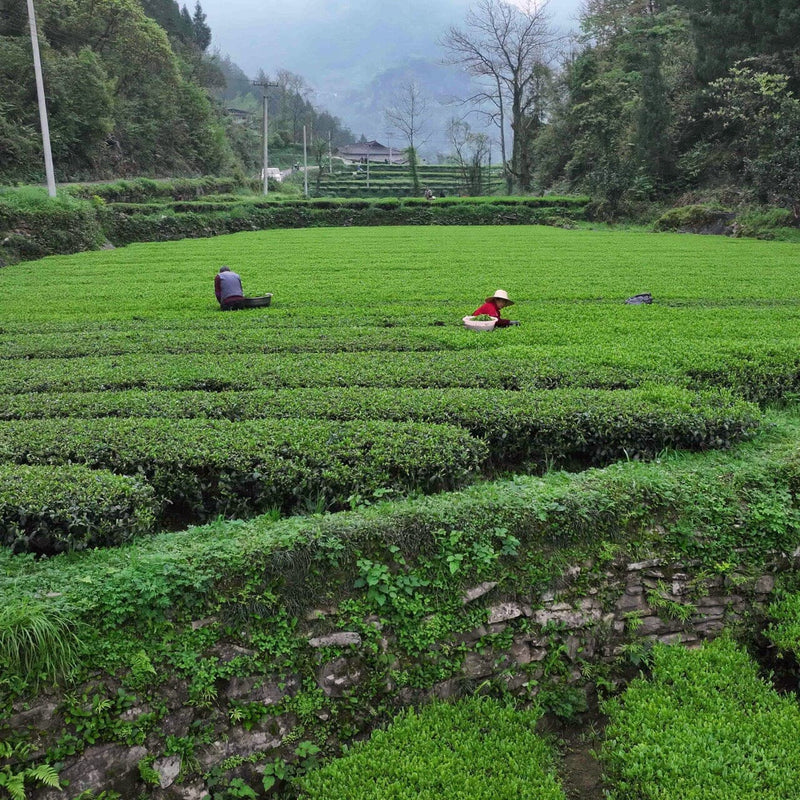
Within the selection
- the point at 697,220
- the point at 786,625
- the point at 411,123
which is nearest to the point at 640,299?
the point at 786,625

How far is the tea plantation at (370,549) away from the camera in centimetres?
321

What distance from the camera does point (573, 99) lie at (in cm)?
4412

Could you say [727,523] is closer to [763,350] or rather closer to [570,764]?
[570,764]

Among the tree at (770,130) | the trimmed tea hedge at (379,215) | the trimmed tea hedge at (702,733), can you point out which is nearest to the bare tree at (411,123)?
the trimmed tea hedge at (379,215)

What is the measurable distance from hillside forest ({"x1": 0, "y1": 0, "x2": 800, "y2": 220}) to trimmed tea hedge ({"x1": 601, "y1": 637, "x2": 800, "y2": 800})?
81.4 ft

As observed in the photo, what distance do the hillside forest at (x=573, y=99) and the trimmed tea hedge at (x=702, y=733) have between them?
977 inches

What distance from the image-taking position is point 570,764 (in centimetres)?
358

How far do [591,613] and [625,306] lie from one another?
27.1 feet

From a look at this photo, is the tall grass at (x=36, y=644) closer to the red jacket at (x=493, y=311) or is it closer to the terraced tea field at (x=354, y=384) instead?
the terraced tea field at (x=354, y=384)

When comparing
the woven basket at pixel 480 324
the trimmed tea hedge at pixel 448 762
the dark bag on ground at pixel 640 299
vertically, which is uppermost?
the dark bag on ground at pixel 640 299

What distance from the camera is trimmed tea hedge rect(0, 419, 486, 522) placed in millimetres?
4664

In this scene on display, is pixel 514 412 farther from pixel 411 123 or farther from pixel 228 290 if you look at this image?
pixel 411 123

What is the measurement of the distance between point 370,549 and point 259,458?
128 centimetres

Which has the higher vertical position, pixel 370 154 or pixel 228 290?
pixel 370 154
